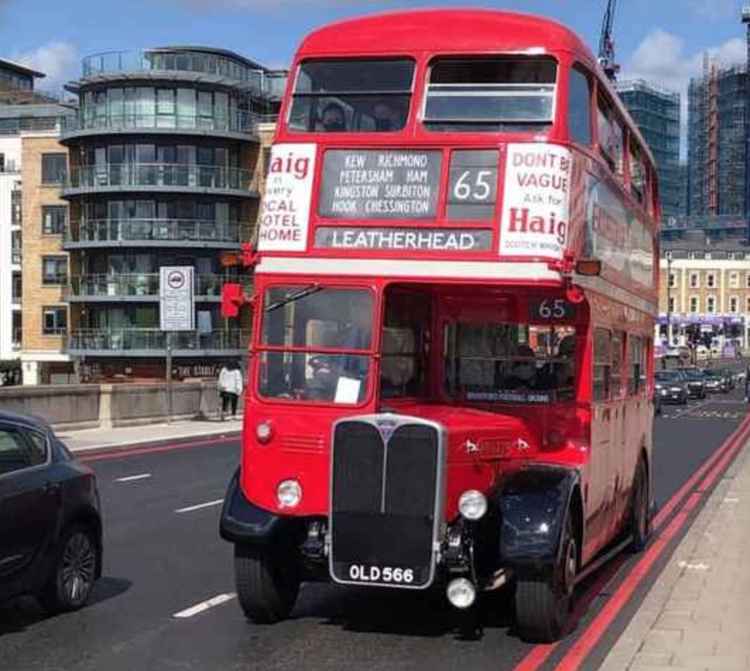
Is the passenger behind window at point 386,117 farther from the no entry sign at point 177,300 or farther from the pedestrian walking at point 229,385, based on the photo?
the pedestrian walking at point 229,385

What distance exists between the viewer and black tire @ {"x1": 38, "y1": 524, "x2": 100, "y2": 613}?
848cm

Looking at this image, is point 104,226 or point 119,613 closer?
point 119,613

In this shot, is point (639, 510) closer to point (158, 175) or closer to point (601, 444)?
point (601, 444)

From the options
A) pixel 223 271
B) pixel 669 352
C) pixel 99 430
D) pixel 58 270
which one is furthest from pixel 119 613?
pixel 669 352

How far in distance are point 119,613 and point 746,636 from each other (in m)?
4.41

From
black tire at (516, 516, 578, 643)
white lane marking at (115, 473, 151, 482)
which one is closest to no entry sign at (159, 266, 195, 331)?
white lane marking at (115, 473, 151, 482)

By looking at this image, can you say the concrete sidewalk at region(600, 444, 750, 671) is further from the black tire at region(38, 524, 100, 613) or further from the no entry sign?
the no entry sign

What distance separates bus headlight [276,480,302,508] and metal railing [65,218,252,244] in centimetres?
5768

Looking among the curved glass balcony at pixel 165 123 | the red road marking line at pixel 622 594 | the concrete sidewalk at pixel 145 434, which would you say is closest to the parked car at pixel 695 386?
the curved glass balcony at pixel 165 123

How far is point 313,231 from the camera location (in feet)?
26.3

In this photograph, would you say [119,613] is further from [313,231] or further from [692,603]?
[692,603]

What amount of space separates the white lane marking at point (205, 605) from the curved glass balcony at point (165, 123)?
57188 millimetres

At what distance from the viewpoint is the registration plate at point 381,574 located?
23.8ft

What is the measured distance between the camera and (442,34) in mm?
8406
